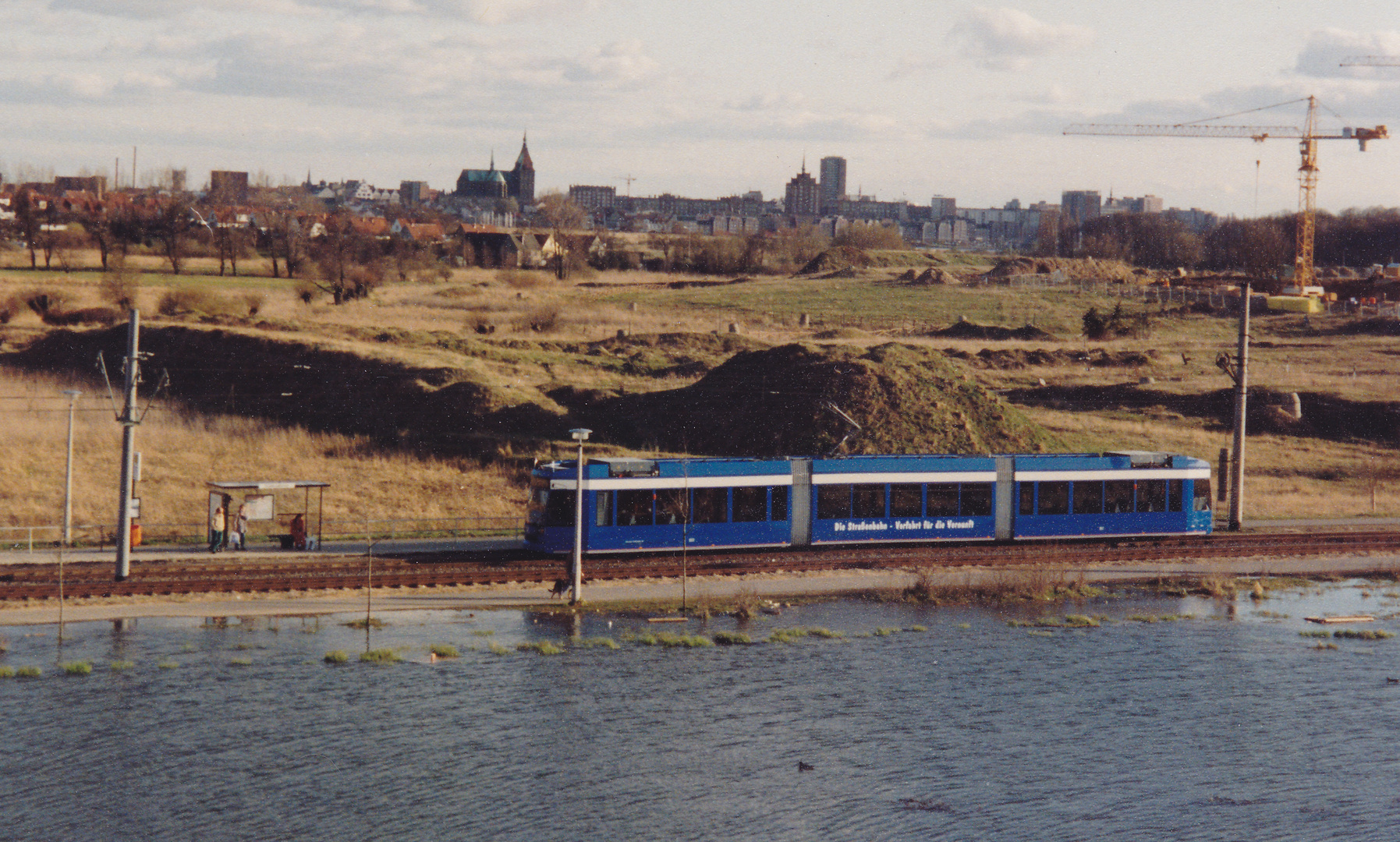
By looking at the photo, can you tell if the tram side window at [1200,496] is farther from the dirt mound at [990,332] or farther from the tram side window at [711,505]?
the dirt mound at [990,332]

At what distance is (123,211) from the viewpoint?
148 m

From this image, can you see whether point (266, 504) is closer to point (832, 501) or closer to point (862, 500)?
point (832, 501)

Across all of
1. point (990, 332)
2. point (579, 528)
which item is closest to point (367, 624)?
point (579, 528)

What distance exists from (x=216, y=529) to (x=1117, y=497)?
2885 centimetres

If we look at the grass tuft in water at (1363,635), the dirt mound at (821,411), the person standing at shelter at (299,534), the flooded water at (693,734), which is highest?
the dirt mound at (821,411)

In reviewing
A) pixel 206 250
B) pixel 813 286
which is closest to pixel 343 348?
pixel 813 286

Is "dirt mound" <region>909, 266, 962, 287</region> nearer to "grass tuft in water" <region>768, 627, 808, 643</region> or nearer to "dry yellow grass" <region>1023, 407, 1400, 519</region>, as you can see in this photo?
"dry yellow grass" <region>1023, 407, 1400, 519</region>

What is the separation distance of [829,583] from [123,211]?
425ft

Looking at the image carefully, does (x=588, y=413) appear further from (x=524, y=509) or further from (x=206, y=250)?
(x=206, y=250)

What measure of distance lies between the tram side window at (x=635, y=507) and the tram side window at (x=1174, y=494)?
18.6 m

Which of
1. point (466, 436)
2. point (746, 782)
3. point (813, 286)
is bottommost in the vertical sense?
point (746, 782)

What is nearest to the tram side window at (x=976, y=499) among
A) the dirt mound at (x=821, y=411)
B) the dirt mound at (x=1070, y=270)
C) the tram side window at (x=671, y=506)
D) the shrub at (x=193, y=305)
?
the tram side window at (x=671, y=506)

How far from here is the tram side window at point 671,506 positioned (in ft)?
132

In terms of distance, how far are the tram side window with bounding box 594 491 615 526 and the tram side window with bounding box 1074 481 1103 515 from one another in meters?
16.1
